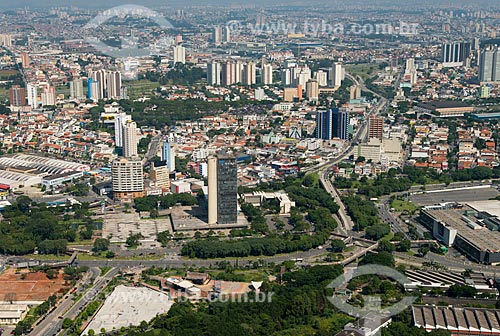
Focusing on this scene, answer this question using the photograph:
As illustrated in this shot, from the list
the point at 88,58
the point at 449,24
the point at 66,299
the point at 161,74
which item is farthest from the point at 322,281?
the point at 449,24

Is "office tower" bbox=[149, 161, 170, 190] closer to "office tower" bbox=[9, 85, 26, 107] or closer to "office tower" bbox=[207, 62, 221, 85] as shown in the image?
"office tower" bbox=[9, 85, 26, 107]

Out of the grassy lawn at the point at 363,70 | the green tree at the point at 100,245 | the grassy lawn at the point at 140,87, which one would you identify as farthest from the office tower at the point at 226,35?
the green tree at the point at 100,245

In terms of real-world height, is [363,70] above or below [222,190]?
above

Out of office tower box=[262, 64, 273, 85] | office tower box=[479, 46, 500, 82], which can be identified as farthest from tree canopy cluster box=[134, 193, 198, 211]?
office tower box=[479, 46, 500, 82]

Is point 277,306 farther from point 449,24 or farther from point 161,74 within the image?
point 449,24

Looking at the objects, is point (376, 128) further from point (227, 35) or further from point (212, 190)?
point (227, 35)

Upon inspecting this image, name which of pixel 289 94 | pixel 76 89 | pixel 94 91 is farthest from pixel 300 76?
pixel 76 89
